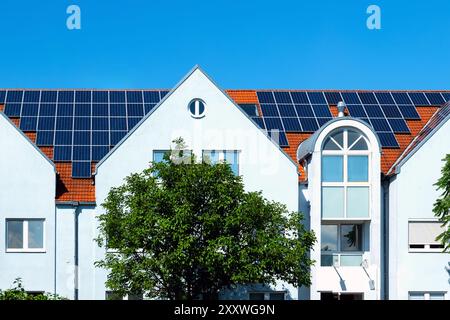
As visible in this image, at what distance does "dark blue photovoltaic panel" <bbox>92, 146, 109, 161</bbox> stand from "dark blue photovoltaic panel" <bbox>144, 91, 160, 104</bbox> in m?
3.91

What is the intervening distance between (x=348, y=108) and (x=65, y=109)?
13.1 meters

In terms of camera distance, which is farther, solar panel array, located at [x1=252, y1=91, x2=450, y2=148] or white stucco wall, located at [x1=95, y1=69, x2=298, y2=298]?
solar panel array, located at [x1=252, y1=91, x2=450, y2=148]

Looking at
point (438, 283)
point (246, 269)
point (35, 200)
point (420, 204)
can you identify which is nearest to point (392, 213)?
point (420, 204)

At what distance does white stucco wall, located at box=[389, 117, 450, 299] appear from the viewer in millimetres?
33250

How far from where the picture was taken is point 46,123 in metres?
36.1

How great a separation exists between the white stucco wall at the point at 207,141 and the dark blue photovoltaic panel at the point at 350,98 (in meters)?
7.07

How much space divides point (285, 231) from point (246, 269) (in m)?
2.77

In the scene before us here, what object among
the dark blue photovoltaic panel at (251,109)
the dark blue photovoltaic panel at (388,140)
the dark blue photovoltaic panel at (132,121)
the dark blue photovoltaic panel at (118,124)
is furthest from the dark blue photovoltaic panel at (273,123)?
the dark blue photovoltaic panel at (118,124)

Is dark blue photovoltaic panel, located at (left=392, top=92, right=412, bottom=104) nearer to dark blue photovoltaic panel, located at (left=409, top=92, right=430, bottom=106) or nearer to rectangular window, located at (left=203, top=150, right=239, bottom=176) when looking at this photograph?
dark blue photovoltaic panel, located at (left=409, top=92, right=430, bottom=106)

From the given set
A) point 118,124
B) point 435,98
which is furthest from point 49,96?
point 435,98

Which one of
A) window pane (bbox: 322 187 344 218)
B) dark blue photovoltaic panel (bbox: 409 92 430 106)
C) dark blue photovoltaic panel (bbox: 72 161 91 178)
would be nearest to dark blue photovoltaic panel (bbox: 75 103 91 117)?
dark blue photovoltaic panel (bbox: 72 161 91 178)

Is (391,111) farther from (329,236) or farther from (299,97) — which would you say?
(329,236)

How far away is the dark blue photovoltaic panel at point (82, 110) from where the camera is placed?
36.7 metres

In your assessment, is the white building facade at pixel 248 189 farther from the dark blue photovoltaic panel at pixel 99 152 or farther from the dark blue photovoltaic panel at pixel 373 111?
the dark blue photovoltaic panel at pixel 373 111
